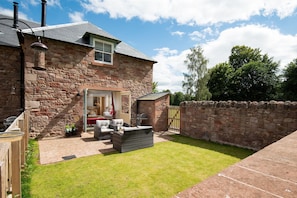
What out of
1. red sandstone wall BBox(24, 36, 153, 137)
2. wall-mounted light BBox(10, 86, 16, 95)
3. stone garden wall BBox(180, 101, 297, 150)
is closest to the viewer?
stone garden wall BBox(180, 101, 297, 150)

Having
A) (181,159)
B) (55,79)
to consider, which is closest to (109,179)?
(181,159)

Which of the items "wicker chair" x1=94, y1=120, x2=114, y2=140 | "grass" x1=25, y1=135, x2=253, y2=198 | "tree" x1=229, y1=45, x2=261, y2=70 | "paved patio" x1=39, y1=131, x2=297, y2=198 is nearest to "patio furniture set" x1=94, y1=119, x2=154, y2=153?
"grass" x1=25, y1=135, x2=253, y2=198

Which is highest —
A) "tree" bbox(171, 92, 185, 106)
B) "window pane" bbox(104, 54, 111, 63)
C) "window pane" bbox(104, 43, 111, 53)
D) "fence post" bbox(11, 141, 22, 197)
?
"window pane" bbox(104, 43, 111, 53)

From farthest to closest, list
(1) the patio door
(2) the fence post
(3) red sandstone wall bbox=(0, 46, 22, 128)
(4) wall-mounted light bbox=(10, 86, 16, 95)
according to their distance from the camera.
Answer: (1) the patio door < (4) wall-mounted light bbox=(10, 86, 16, 95) < (3) red sandstone wall bbox=(0, 46, 22, 128) < (2) the fence post

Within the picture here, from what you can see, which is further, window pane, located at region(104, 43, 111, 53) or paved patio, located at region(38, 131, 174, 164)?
window pane, located at region(104, 43, 111, 53)

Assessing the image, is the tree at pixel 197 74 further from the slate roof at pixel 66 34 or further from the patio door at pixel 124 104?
the patio door at pixel 124 104

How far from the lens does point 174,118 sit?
32.2 feet

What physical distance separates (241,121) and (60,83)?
8.84 metres

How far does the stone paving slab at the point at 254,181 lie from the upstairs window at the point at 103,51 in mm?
9213

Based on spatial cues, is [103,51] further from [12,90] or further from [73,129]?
[12,90]

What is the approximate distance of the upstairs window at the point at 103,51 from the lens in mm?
9094

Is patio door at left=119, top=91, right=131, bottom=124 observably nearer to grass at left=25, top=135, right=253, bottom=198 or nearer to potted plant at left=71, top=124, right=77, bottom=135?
potted plant at left=71, top=124, right=77, bottom=135

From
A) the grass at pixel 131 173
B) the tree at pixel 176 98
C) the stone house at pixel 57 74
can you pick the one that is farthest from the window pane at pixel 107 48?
the tree at pixel 176 98

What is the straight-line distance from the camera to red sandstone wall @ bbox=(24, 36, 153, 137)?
7.25 metres
